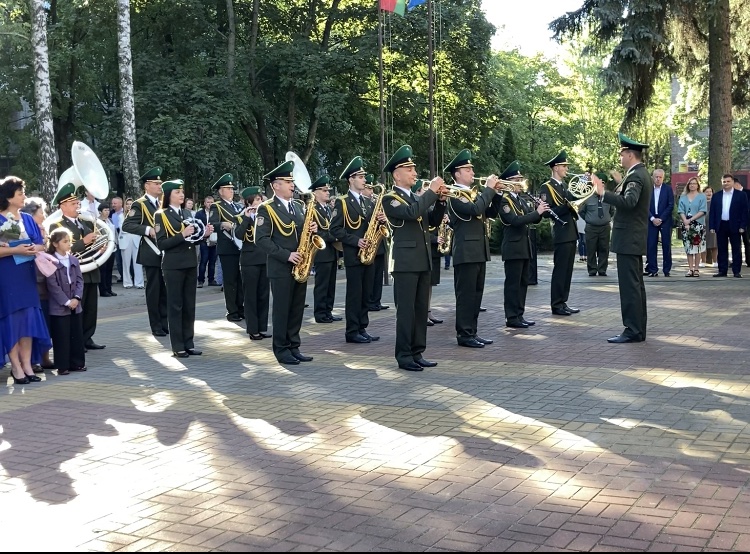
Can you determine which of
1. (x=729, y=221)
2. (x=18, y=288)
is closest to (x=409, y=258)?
(x=18, y=288)

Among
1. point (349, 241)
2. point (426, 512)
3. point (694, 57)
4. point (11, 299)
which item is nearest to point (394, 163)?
point (349, 241)

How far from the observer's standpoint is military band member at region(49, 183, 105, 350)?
10.9 m

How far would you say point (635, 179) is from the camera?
413 inches

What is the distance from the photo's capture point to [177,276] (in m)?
10.9

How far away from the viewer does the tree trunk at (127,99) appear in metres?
22.0

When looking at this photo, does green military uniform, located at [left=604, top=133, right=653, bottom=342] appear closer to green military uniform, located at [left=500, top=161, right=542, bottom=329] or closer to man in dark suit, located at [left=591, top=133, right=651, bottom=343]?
man in dark suit, located at [left=591, top=133, right=651, bottom=343]

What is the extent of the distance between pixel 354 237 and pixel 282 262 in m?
2.06

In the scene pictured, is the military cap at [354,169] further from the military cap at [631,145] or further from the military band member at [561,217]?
the military cap at [631,145]

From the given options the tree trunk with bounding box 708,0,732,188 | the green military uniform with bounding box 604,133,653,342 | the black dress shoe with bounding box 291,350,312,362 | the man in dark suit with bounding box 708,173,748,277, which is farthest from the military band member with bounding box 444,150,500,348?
the tree trunk with bounding box 708,0,732,188

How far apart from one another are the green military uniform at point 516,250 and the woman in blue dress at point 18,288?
583 centimetres

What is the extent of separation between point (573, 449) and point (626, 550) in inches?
70.7

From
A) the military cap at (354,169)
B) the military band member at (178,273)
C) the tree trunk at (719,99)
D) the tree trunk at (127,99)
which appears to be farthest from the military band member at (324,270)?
the tree trunk at (719,99)

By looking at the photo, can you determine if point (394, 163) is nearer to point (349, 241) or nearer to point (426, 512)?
point (349, 241)

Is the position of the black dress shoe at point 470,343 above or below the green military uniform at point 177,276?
below
